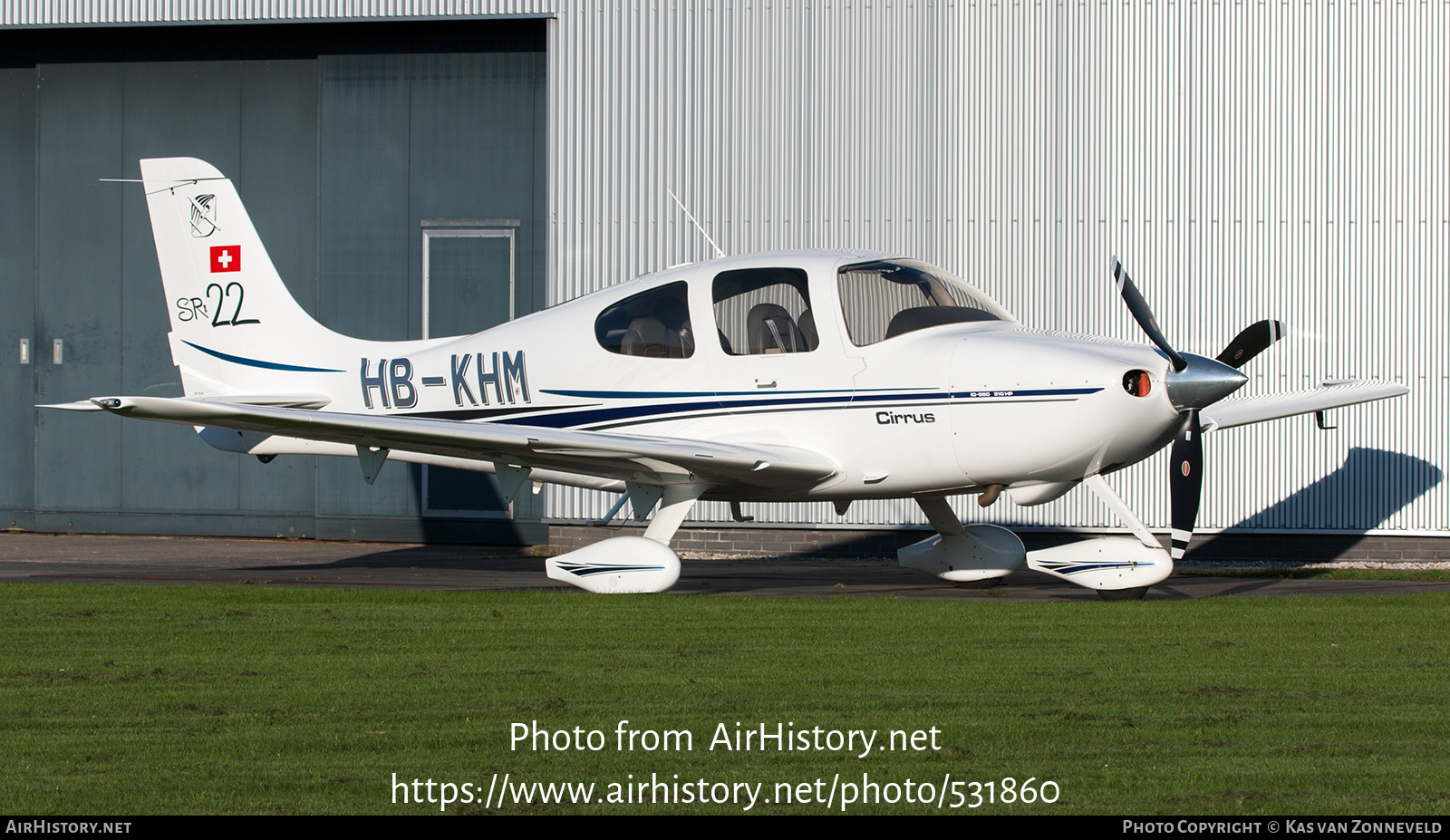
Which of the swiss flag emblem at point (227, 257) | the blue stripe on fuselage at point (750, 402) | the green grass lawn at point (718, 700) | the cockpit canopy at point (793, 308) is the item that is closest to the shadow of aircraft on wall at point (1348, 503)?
the green grass lawn at point (718, 700)

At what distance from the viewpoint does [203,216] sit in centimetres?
1127

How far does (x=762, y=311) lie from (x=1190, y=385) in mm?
2870

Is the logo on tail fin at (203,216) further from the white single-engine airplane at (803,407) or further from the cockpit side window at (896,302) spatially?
the cockpit side window at (896,302)

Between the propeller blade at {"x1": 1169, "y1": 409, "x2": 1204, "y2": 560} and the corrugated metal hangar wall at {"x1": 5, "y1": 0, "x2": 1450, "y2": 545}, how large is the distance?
496 cm

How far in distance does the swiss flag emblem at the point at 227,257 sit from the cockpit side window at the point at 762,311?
4.63 metres

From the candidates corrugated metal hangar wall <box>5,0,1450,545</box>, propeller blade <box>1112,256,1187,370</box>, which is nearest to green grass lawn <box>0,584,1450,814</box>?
propeller blade <box>1112,256,1187,370</box>

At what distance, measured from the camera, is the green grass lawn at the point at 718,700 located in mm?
3803

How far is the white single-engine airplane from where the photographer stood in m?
8.20

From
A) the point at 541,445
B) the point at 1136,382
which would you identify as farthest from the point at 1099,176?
the point at 541,445

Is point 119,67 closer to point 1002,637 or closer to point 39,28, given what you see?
point 39,28

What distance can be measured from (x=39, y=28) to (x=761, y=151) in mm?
9447

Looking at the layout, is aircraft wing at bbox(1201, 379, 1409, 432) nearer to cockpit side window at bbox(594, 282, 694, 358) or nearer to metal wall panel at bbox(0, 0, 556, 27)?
cockpit side window at bbox(594, 282, 694, 358)

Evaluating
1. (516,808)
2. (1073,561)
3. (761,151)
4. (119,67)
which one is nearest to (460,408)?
(1073,561)

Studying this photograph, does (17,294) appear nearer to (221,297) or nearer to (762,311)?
(221,297)
